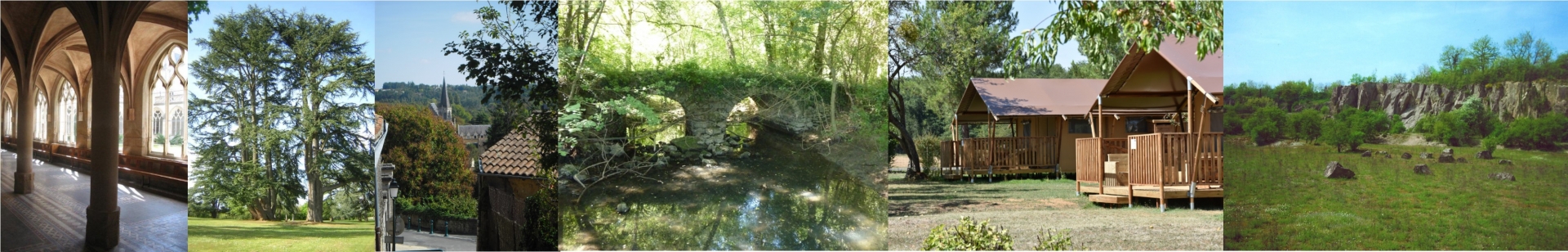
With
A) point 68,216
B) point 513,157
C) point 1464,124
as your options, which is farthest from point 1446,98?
point 68,216

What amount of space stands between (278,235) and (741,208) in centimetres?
328

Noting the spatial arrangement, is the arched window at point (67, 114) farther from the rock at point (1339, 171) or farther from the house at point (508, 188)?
the rock at point (1339, 171)

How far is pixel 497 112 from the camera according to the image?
5785mm

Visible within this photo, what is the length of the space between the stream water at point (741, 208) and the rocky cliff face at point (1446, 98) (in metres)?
3.15

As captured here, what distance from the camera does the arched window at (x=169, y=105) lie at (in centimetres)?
606

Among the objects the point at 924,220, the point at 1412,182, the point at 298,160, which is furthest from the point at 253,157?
the point at 1412,182

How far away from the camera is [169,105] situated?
6098 millimetres

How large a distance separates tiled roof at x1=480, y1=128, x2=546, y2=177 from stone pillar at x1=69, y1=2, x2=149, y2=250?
104 inches

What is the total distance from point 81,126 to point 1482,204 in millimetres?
10161

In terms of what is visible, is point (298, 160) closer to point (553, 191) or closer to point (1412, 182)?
point (553, 191)

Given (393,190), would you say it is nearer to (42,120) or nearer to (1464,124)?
(42,120)

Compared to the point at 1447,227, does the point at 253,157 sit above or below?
above

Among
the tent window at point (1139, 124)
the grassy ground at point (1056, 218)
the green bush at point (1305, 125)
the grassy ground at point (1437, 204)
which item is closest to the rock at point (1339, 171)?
the grassy ground at point (1437, 204)

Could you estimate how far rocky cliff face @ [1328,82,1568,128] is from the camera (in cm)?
511
